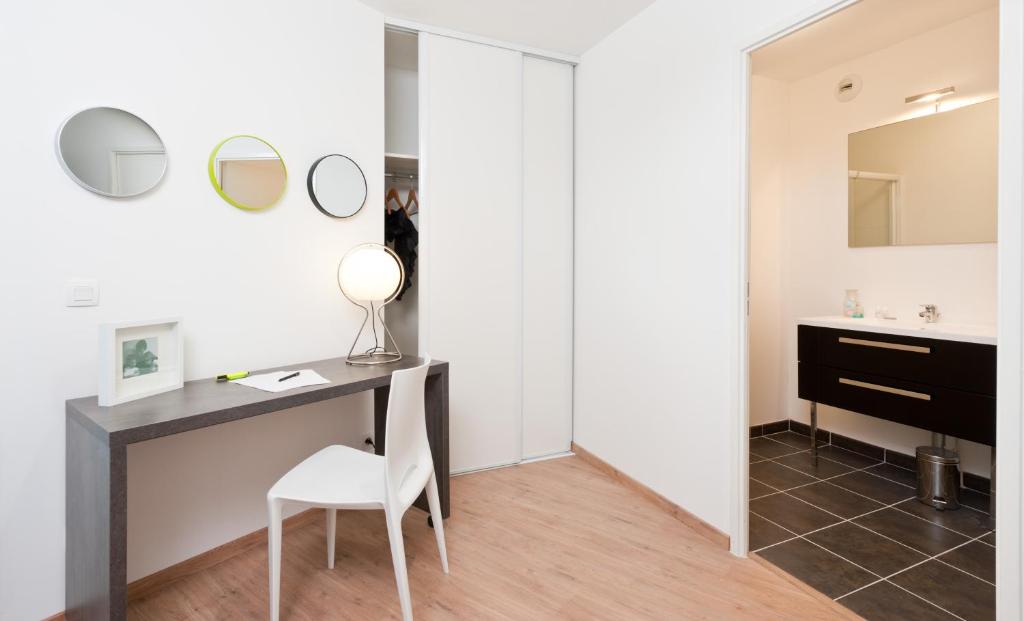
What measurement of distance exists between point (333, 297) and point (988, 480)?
348 cm

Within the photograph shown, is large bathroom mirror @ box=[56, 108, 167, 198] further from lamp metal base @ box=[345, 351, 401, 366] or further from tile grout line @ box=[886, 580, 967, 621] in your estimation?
tile grout line @ box=[886, 580, 967, 621]

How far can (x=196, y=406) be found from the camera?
1.58m

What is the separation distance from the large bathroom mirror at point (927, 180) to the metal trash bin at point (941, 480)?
1137 millimetres

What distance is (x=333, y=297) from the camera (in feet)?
7.93

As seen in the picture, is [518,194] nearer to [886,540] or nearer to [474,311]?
[474,311]

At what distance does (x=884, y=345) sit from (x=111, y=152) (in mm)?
3568

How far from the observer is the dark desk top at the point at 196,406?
4.53ft

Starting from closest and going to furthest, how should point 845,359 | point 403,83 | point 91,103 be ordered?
point 91,103
point 845,359
point 403,83

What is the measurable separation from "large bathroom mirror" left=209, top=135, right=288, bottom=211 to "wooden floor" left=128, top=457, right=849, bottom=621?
1.52m

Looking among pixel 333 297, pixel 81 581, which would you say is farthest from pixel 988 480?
pixel 81 581

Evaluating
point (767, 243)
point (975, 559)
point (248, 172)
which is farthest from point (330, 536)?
point (767, 243)

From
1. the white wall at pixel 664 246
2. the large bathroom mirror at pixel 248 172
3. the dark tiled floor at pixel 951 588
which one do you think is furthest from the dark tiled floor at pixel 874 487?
the large bathroom mirror at pixel 248 172

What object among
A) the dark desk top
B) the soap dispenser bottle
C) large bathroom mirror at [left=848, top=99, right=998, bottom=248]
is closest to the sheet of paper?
the dark desk top

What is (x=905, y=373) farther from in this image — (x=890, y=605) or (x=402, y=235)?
(x=402, y=235)
